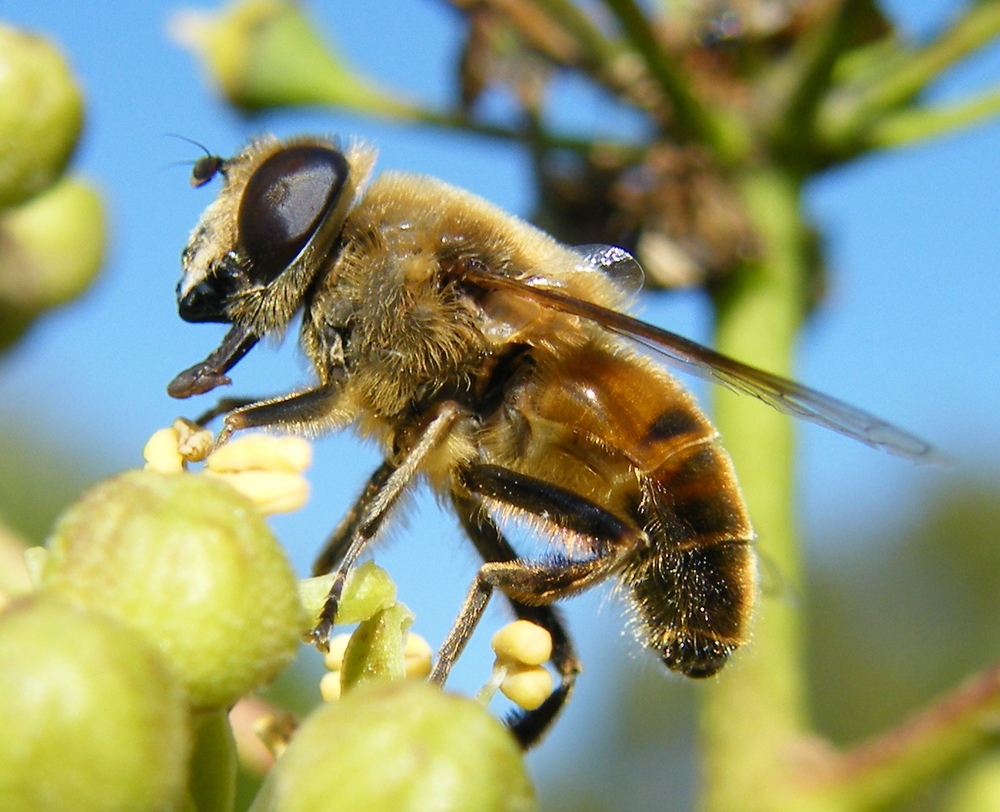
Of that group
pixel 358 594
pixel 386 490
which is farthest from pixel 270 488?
pixel 386 490

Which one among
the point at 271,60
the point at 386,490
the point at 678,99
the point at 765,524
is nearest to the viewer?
the point at 386,490

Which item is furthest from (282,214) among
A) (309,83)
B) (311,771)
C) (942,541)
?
(942,541)

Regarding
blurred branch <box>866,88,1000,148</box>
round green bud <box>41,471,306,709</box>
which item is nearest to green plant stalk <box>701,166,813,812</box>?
blurred branch <box>866,88,1000,148</box>

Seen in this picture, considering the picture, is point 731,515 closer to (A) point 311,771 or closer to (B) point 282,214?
(B) point 282,214

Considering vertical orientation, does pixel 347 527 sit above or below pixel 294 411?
below

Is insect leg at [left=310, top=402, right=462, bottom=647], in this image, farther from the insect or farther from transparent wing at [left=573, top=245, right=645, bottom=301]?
transparent wing at [left=573, top=245, right=645, bottom=301]

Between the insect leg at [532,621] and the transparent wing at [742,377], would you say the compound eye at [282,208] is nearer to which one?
the transparent wing at [742,377]

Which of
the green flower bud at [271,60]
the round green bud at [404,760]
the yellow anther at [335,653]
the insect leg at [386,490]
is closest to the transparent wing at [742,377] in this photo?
A: the insect leg at [386,490]

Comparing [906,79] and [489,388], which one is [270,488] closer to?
[489,388]

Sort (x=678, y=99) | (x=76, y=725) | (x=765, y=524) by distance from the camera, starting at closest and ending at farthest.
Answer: (x=76, y=725)
(x=765, y=524)
(x=678, y=99)
